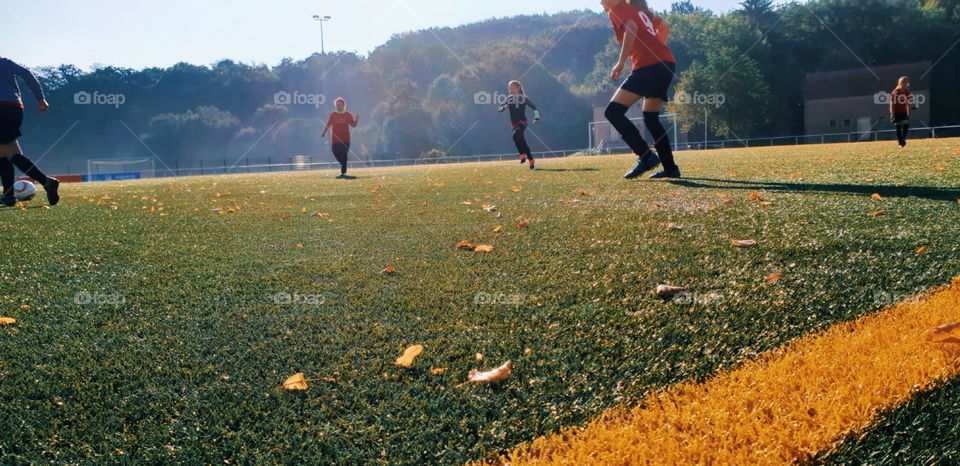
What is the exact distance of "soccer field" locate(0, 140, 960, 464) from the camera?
4.82 feet

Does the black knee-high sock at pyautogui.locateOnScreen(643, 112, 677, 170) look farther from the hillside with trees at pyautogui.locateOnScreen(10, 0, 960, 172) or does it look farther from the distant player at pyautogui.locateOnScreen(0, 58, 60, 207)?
the hillside with trees at pyautogui.locateOnScreen(10, 0, 960, 172)

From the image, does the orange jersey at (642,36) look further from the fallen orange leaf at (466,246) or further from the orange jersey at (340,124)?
the orange jersey at (340,124)

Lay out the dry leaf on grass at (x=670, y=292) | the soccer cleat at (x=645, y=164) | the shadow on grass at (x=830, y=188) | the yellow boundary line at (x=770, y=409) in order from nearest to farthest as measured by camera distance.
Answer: the yellow boundary line at (x=770, y=409) → the dry leaf on grass at (x=670, y=292) → the shadow on grass at (x=830, y=188) → the soccer cleat at (x=645, y=164)

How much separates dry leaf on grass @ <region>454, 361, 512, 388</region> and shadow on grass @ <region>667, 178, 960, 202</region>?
4081mm

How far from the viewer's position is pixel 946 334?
1745mm

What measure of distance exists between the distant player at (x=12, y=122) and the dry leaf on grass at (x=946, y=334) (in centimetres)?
885

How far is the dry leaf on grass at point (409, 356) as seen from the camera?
6.08ft

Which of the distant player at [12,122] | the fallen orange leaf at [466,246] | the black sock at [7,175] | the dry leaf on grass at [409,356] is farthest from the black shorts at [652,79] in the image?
the black sock at [7,175]

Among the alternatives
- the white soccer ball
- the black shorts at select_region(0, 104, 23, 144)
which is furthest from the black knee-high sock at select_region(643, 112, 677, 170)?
the white soccer ball

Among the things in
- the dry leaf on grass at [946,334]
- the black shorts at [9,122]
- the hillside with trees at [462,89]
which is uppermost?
the hillside with trees at [462,89]

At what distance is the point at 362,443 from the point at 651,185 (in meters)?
6.36

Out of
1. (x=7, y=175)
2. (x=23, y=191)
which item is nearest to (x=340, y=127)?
(x=23, y=191)

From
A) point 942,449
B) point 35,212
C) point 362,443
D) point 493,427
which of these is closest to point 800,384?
point 942,449

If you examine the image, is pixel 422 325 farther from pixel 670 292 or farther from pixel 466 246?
pixel 466 246
